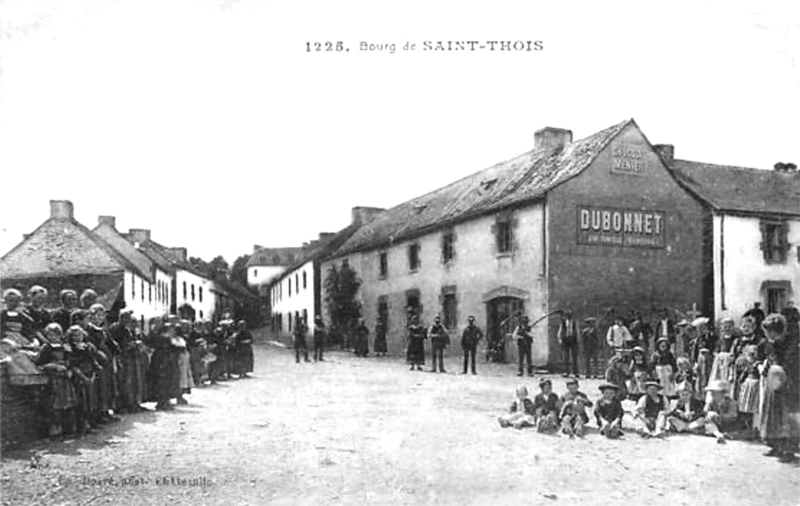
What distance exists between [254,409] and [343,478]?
2.33 meters

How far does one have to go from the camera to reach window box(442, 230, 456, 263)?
13903mm

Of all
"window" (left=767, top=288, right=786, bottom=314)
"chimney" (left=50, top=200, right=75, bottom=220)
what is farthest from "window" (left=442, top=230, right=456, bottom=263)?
"chimney" (left=50, top=200, right=75, bottom=220)

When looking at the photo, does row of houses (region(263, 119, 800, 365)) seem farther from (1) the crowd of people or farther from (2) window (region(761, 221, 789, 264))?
(1) the crowd of people

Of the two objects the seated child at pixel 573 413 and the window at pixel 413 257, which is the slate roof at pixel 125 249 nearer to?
the seated child at pixel 573 413

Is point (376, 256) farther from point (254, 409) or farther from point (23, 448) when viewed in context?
point (23, 448)

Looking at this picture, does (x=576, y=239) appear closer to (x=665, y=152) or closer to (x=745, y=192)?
(x=665, y=152)

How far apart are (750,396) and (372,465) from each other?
3072 mm

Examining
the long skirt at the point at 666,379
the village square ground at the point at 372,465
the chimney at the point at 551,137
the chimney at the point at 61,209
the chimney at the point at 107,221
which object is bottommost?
the village square ground at the point at 372,465

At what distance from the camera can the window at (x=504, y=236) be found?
38.3 ft

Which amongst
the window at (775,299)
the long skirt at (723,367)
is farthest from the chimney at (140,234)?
the window at (775,299)

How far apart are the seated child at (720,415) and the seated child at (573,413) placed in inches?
38.4

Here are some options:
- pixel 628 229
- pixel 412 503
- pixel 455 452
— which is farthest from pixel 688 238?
pixel 412 503

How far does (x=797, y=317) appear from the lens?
5.41 m

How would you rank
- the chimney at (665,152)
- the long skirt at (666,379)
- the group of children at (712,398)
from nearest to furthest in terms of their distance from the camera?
the group of children at (712,398) → the long skirt at (666,379) → the chimney at (665,152)
